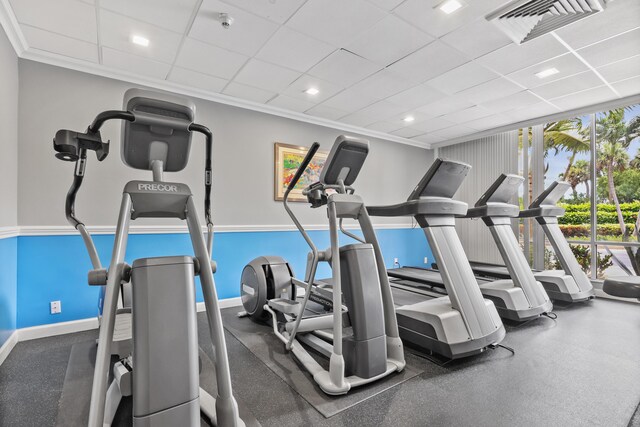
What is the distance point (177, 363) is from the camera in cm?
130

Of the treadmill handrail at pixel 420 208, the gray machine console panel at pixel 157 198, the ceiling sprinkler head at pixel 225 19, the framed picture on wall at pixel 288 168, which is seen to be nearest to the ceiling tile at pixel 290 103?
the framed picture on wall at pixel 288 168

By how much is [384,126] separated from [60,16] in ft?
14.5

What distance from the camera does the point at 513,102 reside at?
438cm

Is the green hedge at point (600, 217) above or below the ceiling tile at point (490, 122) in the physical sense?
below

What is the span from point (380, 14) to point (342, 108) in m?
2.11

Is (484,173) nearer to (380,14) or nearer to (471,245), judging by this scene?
(471,245)

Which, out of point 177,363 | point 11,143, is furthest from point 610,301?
point 11,143

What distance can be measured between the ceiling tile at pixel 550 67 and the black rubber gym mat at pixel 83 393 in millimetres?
4210

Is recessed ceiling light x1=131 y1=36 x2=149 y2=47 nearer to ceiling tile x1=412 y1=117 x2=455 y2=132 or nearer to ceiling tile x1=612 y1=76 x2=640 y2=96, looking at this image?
ceiling tile x1=412 y1=117 x2=455 y2=132

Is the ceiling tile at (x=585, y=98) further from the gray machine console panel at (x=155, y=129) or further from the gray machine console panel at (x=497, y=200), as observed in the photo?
the gray machine console panel at (x=155, y=129)

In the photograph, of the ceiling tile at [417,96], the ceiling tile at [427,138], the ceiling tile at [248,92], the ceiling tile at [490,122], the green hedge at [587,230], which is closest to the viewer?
the ceiling tile at [248,92]

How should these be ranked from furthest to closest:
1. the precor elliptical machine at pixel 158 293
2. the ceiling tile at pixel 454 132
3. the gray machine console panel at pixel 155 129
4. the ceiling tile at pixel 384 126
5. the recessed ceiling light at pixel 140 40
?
the ceiling tile at pixel 454 132 < the ceiling tile at pixel 384 126 < the recessed ceiling light at pixel 140 40 < the gray machine console panel at pixel 155 129 < the precor elliptical machine at pixel 158 293

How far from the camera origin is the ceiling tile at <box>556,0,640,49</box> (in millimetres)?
2465

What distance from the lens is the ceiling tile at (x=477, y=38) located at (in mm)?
2695
